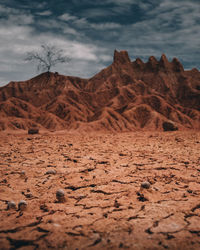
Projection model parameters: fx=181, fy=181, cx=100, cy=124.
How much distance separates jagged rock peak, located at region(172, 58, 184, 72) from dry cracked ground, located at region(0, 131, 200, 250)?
205ft

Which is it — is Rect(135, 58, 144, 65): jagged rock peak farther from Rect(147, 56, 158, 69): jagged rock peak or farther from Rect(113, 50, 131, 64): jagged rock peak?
Rect(113, 50, 131, 64): jagged rock peak

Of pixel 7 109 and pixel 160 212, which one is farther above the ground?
pixel 7 109

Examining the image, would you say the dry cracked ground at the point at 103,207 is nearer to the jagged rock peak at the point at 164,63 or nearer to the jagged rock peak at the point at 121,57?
the jagged rock peak at the point at 164,63

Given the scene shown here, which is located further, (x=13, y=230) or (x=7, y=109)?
(x=7, y=109)

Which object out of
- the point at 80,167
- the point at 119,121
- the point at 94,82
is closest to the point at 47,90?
the point at 94,82

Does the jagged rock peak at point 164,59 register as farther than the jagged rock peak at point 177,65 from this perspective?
Yes

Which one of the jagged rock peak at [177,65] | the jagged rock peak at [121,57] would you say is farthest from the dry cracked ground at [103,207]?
the jagged rock peak at [177,65]

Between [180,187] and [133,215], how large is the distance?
117 cm

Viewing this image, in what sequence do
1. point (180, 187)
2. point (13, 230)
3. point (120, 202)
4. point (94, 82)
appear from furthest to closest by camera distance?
point (94, 82)
point (180, 187)
point (120, 202)
point (13, 230)

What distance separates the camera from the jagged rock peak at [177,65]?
59031mm

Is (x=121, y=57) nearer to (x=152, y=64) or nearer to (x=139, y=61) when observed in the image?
(x=139, y=61)

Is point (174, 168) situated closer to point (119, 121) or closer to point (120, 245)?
point (120, 245)

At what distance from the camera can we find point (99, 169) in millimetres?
3752

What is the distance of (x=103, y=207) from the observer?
7.06 ft
